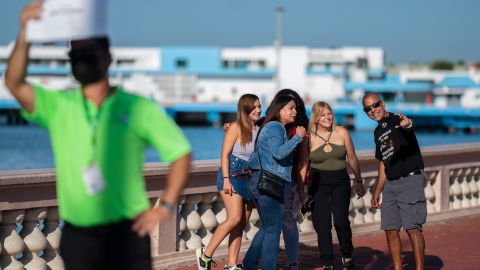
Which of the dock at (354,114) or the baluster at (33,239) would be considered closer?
the baluster at (33,239)

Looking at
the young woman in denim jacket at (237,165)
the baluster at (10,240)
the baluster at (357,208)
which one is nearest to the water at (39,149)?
the baluster at (357,208)

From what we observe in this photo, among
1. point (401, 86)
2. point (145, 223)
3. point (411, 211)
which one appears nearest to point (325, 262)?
point (411, 211)

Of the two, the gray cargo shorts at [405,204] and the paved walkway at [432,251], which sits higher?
the gray cargo shorts at [405,204]

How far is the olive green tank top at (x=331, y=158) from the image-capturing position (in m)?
8.90

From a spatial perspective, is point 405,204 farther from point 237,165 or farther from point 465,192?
point 465,192

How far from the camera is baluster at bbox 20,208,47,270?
302 inches

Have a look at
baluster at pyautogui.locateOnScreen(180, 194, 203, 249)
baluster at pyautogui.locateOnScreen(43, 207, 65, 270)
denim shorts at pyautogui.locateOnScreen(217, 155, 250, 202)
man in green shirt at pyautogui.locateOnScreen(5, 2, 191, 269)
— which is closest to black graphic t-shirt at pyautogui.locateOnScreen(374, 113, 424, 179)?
denim shorts at pyautogui.locateOnScreen(217, 155, 250, 202)

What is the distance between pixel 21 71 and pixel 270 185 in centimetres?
372

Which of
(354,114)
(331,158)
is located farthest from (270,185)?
(354,114)

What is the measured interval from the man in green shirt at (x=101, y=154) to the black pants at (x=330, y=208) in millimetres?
4854

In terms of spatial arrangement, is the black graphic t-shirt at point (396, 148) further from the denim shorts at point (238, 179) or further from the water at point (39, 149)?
the water at point (39, 149)

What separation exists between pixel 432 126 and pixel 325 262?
318 ft

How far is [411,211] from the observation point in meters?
8.30

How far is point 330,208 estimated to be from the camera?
903 cm
